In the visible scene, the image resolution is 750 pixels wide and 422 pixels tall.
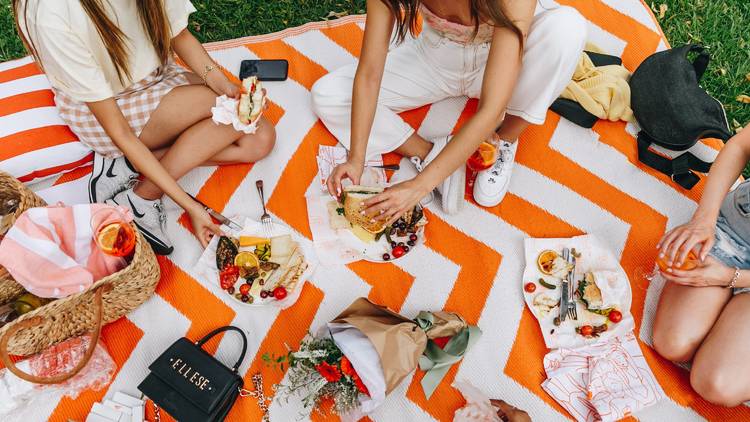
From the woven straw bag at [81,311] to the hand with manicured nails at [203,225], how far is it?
8.5 inches

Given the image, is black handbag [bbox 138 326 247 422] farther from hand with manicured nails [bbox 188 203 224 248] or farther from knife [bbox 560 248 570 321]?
knife [bbox 560 248 570 321]

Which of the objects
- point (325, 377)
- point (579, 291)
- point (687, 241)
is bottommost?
point (325, 377)

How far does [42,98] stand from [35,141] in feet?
0.67

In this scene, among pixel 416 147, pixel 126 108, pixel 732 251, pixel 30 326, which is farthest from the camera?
pixel 416 147

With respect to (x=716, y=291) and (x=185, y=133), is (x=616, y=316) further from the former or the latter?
(x=185, y=133)

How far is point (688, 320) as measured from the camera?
6.43 ft

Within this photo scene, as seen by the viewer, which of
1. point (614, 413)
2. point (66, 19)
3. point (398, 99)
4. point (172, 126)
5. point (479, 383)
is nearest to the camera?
point (66, 19)

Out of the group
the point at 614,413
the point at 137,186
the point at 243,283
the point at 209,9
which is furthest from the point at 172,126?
the point at 614,413

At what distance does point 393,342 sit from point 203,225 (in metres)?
0.96

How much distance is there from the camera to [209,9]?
9.23 ft

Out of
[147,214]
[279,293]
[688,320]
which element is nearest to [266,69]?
[147,214]

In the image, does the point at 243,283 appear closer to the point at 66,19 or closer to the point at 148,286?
the point at 148,286

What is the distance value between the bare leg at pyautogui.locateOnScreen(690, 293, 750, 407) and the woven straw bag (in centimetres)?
212

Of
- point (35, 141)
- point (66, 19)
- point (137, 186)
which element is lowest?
point (137, 186)
